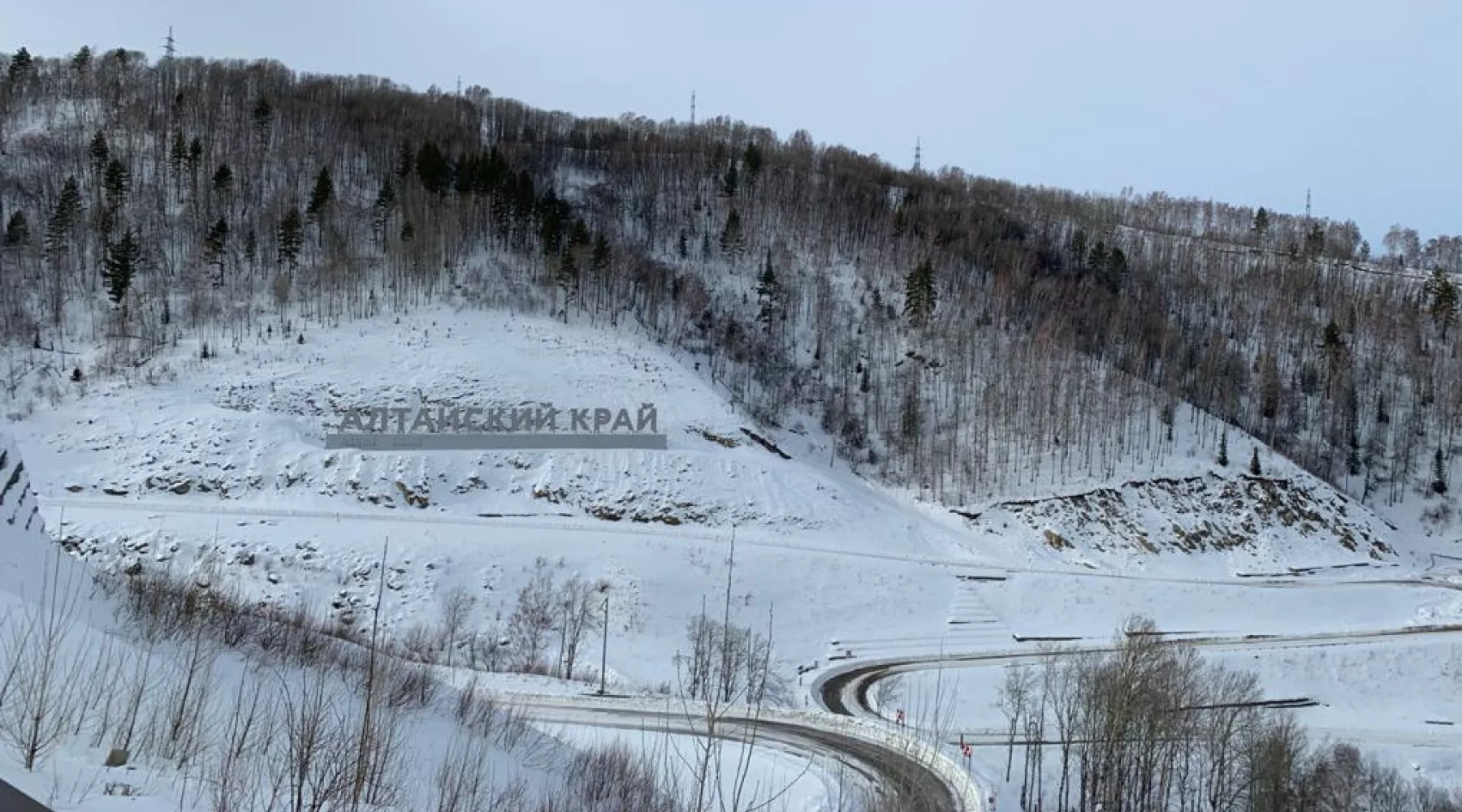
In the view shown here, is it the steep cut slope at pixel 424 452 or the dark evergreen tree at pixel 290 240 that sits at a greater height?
the dark evergreen tree at pixel 290 240

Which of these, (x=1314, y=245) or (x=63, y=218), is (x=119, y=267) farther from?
(x=1314, y=245)

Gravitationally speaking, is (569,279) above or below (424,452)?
above

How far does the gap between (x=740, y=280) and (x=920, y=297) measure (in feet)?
69.8

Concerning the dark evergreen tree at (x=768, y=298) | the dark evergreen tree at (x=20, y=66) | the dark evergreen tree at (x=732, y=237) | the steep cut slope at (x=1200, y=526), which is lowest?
the steep cut slope at (x=1200, y=526)

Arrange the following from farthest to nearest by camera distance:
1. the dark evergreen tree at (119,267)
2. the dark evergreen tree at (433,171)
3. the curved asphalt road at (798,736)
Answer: the dark evergreen tree at (433,171) → the dark evergreen tree at (119,267) → the curved asphalt road at (798,736)

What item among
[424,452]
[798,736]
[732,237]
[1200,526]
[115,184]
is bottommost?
[1200,526]

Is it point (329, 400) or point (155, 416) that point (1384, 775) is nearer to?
point (329, 400)

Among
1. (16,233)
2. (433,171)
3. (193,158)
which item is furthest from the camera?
(433,171)

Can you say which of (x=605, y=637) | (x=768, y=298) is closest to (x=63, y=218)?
(x=768, y=298)

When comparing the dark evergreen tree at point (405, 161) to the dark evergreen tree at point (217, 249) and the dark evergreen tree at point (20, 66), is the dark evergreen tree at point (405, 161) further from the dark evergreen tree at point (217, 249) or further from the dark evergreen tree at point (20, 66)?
the dark evergreen tree at point (20, 66)

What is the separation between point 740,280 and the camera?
301 ft

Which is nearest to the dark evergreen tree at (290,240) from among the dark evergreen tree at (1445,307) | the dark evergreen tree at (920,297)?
the dark evergreen tree at (920,297)

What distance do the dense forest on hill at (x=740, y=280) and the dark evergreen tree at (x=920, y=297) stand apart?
0.39 meters

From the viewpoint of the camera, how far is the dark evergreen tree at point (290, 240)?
73.1 meters
